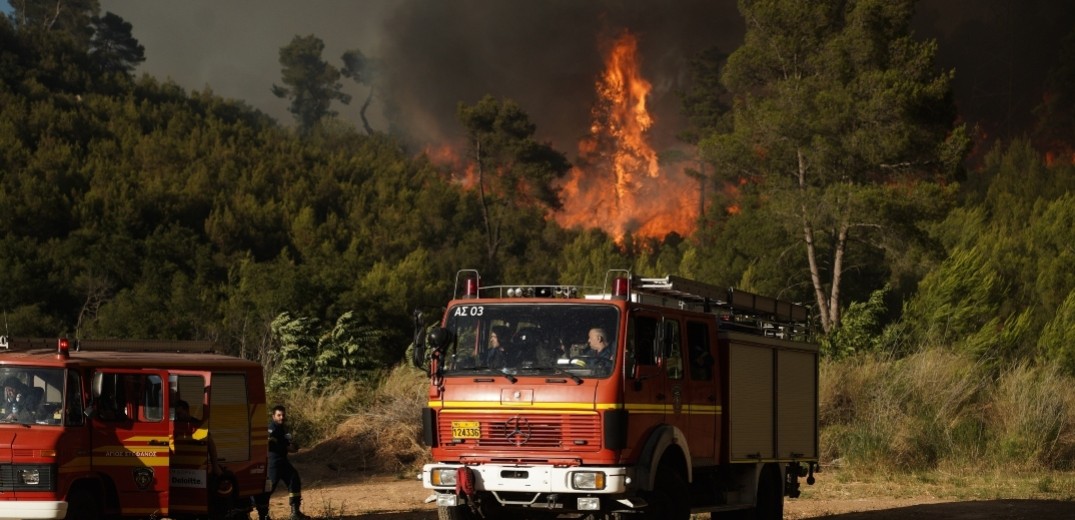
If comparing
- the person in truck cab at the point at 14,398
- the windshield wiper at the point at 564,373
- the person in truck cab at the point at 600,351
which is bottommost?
the person in truck cab at the point at 14,398

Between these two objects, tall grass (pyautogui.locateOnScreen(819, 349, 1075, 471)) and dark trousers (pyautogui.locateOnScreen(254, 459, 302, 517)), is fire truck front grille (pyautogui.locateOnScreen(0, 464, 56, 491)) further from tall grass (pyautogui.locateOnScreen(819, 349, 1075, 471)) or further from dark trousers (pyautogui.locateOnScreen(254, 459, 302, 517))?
tall grass (pyautogui.locateOnScreen(819, 349, 1075, 471))

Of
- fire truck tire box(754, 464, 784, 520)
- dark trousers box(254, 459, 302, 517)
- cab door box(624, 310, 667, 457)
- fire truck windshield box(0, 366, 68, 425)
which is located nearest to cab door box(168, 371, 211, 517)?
fire truck windshield box(0, 366, 68, 425)

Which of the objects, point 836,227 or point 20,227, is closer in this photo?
point 836,227

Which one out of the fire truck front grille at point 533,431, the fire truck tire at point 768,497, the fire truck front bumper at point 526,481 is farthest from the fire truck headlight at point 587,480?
the fire truck tire at point 768,497

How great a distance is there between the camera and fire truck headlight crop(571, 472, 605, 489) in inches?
545

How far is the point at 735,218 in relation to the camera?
7550 centimetres

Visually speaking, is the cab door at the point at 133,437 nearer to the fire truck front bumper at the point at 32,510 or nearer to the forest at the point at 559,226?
the fire truck front bumper at the point at 32,510

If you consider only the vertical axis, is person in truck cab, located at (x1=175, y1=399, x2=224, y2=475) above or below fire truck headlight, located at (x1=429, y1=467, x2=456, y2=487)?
above

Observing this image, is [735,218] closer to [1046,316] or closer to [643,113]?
[1046,316]

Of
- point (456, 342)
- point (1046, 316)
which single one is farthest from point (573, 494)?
point (1046, 316)

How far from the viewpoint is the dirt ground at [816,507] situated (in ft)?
66.1

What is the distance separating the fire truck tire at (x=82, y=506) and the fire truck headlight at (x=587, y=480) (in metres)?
5.53

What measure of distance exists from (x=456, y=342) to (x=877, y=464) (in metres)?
Answer: 15.8

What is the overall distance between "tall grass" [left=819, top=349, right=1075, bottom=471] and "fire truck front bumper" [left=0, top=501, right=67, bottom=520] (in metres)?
17.4
